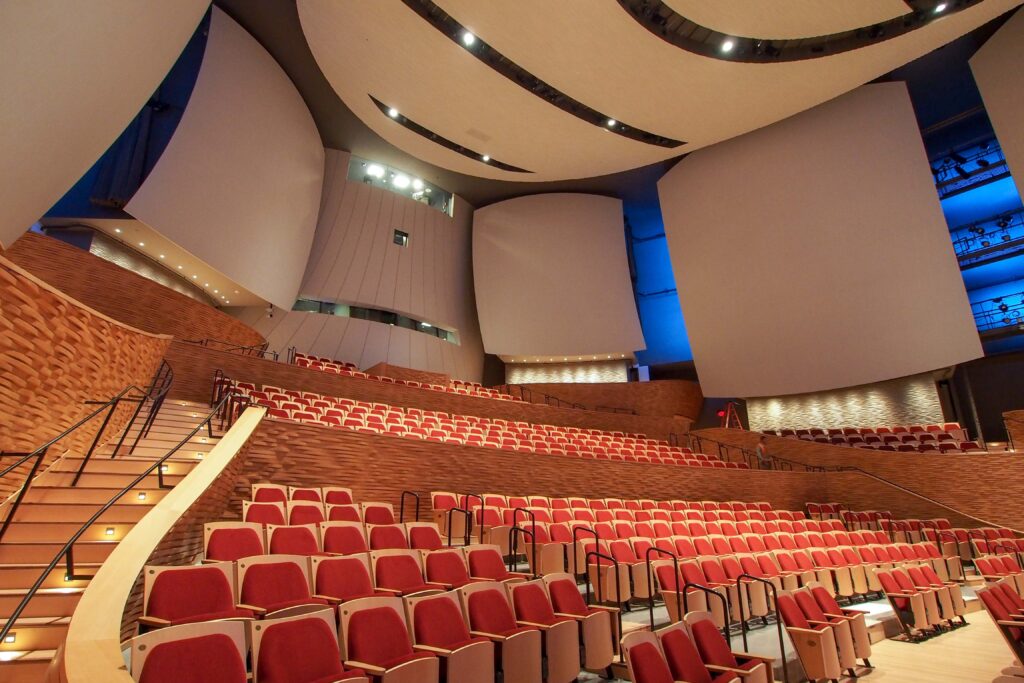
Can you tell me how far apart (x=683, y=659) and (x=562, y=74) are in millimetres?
10568

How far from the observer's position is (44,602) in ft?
7.63

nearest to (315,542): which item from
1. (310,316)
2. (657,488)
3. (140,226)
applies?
(657,488)

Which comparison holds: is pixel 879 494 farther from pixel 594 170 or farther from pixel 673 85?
pixel 594 170

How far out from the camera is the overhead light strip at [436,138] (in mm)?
12367

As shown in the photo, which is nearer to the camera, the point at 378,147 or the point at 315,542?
the point at 315,542

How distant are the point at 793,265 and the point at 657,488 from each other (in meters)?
6.92

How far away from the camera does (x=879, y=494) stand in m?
9.39

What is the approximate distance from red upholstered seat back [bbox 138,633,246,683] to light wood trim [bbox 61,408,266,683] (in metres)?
0.15

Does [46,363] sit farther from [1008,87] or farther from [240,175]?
[1008,87]

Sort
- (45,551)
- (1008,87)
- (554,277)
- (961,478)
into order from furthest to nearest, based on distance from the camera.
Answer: (554,277), (1008,87), (961,478), (45,551)

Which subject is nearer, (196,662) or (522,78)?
(196,662)

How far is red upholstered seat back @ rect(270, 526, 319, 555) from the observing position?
10.7ft

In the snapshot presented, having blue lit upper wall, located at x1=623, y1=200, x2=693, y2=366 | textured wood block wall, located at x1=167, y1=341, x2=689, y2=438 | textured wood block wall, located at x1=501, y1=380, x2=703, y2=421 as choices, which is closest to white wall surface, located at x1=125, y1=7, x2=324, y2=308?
textured wood block wall, located at x1=167, y1=341, x2=689, y2=438

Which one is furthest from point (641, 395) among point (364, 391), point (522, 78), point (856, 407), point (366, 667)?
point (366, 667)
